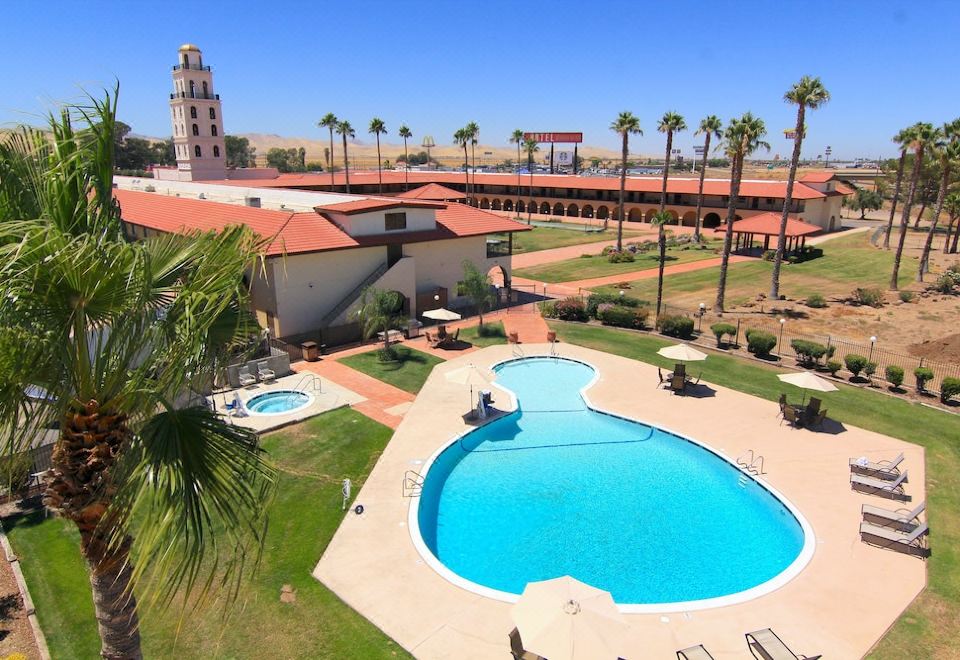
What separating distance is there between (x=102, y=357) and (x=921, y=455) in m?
22.9

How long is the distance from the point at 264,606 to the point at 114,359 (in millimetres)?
9101

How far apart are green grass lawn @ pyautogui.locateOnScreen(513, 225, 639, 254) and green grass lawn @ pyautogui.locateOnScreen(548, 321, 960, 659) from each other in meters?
30.1

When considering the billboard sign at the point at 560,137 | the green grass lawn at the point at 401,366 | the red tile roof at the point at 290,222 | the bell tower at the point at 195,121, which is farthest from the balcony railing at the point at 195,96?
the billboard sign at the point at 560,137

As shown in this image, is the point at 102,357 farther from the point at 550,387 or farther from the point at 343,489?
the point at 550,387

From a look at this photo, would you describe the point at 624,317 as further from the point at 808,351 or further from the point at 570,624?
the point at 570,624

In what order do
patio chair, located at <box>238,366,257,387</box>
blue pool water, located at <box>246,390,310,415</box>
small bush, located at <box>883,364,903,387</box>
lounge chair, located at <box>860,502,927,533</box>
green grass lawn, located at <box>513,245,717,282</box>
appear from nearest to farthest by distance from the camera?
lounge chair, located at <box>860,502,927,533</box>, blue pool water, located at <box>246,390,310,415</box>, small bush, located at <box>883,364,903,387</box>, patio chair, located at <box>238,366,257,387</box>, green grass lawn, located at <box>513,245,717,282</box>

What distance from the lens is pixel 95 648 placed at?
11883mm

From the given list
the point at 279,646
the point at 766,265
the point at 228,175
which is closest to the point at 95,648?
the point at 279,646

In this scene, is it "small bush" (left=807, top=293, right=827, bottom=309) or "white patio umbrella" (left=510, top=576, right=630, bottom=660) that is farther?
"small bush" (left=807, top=293, right=827, bottom=309)

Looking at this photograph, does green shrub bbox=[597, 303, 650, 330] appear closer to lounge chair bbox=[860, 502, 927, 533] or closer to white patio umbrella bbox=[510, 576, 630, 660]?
lounge chair bbox=[860, 502, 927, 533]

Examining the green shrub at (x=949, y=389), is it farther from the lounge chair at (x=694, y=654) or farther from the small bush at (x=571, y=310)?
the lounge chair at (x=694, y=654)

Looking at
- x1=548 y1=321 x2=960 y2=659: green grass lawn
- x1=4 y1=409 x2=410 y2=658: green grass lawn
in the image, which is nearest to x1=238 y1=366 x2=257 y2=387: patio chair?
x1=4 y1=409 x2=410 y2=658: green grass lawn

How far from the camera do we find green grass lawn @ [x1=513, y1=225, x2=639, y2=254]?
64.3 meters

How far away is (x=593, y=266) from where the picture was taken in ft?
174
